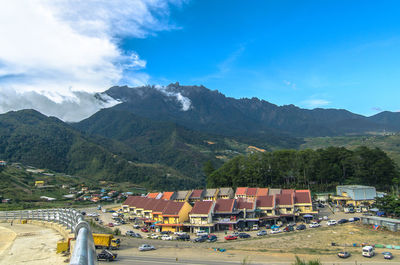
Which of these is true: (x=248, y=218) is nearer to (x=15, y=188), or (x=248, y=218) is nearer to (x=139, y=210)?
(x=139, y=210)

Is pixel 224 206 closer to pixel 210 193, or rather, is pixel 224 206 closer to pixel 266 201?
pixel 266 201

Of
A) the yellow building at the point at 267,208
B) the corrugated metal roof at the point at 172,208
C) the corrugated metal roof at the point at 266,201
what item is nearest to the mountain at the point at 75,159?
the corrugated metal roof at the point at 172,208

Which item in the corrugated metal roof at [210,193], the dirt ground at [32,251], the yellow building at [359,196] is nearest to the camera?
the dirt ground at [32,251]

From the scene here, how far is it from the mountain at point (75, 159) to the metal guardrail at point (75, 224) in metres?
108

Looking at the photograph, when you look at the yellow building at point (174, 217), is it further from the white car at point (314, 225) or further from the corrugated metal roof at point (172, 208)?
the white car at point (314, 225)

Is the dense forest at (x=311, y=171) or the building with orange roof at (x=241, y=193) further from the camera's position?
the dense forest at (x=311, y=171)

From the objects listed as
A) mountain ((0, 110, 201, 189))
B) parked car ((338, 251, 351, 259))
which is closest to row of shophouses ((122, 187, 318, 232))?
parked car ((338, 251, 351, 259))

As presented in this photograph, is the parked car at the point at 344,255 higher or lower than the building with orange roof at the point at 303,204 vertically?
lower

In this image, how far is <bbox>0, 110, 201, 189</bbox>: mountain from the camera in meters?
138

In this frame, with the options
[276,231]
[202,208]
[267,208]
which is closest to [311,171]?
[267,208]

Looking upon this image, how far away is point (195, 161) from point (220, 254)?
14578 cm

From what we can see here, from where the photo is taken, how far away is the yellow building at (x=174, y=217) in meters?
48.3

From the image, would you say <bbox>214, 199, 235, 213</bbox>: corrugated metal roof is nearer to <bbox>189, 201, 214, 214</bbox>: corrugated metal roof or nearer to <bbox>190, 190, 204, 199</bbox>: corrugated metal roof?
<bbox>189, 201, 214, 214</bbox>: corrugated metal roof

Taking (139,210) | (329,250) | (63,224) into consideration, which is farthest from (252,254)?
→ (139,210)
